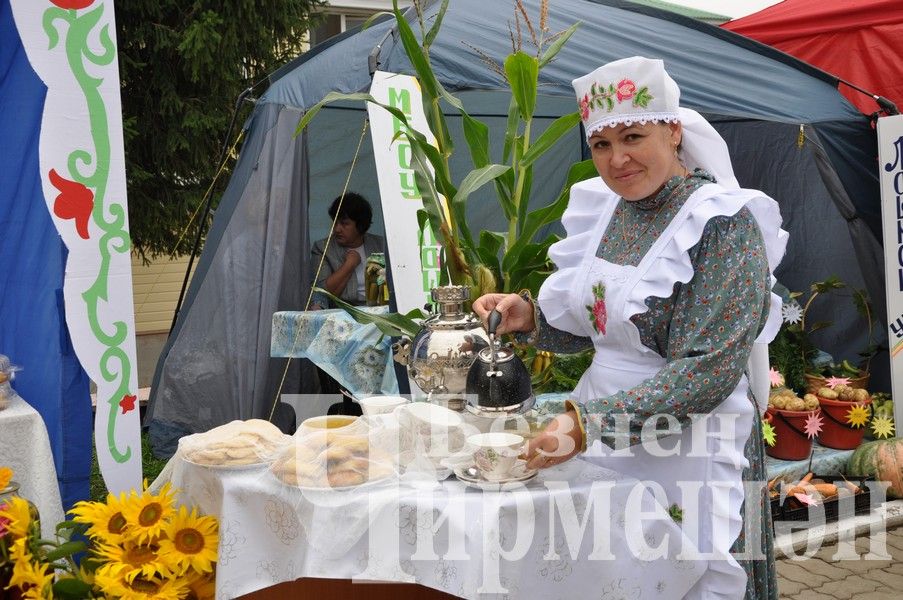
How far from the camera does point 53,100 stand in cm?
279

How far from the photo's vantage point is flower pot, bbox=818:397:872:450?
466 cm

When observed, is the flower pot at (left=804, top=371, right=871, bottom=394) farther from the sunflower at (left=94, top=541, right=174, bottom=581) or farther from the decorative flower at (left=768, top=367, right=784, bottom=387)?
the sunflower at (left=94, top=541, right=174, bottom=581)

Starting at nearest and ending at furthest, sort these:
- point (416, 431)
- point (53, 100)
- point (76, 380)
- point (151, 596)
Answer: point (416, 431)
point (151, 596)
point (53, 100)
point (76, 380)

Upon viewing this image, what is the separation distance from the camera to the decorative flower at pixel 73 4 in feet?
9.11

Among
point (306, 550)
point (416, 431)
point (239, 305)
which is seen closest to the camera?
point (306, 550)

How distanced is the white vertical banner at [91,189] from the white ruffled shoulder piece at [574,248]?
154 cm

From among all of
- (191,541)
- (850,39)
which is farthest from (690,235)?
(850,39)

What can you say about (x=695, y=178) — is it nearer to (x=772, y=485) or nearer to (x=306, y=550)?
(x=306, y=550)

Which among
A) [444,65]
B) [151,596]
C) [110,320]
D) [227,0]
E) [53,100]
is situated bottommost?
[151,596]

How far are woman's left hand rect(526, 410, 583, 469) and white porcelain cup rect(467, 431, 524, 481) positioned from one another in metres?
0.03

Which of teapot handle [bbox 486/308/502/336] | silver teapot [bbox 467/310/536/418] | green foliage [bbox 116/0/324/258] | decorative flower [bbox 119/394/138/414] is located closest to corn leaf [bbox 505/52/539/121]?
teapot handle [bbox 486/308/502/336]

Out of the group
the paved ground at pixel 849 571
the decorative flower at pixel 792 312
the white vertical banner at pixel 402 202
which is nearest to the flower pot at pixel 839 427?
the decorative flower at pixel 792 312

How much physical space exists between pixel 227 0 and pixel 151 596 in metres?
5.59

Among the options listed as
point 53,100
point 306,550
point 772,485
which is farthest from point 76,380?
point 772,485
